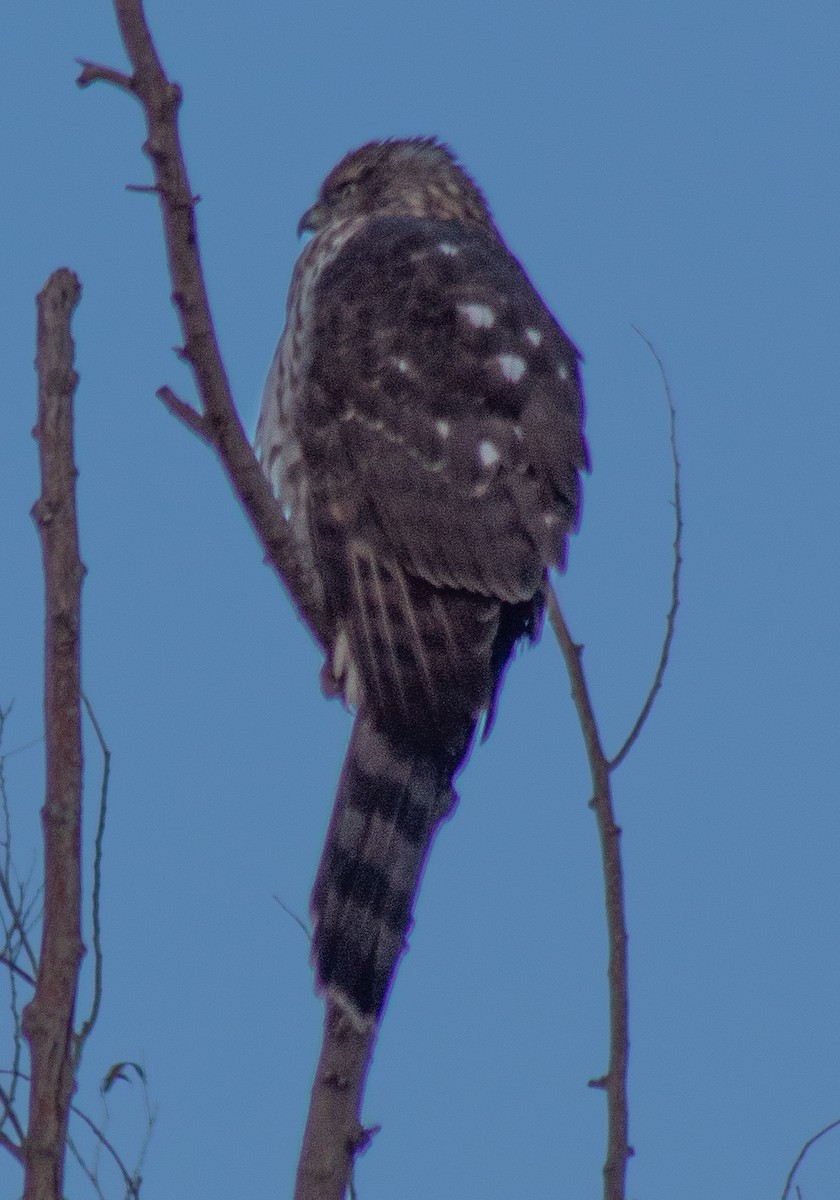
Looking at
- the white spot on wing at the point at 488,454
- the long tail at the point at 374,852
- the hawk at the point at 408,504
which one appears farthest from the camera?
the white spot on wing at the point at 488,454

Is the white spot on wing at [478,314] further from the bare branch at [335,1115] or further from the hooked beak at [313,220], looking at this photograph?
the bare branch at [335,1115]

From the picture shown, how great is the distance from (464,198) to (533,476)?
1686mm

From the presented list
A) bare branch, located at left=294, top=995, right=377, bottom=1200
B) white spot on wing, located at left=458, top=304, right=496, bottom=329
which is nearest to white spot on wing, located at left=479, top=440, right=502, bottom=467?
white spot on wing, located at left=458, top=304, right=496, bottom=329

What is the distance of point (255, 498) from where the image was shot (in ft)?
9.20

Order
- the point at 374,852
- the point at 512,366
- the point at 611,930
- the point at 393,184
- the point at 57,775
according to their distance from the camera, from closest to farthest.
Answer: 1. the point at 57,775
2. the point at 611,930
3. the point at 374,852
4. the point at 512,366
5. the point at 393,184

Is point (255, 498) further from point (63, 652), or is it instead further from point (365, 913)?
point (63, 652)

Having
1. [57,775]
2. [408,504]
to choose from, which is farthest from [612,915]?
[408,504]

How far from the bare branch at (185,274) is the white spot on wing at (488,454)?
631mm

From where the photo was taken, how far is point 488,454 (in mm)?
3488

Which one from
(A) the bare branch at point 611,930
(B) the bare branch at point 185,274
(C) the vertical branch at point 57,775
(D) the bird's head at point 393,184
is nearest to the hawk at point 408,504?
(B) the bare branch at point 185,274

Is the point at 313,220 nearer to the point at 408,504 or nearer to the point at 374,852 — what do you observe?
the point at 408,504

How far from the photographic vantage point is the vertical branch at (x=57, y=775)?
1.59 metres

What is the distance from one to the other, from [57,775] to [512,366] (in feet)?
6.88

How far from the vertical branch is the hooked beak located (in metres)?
3.10
